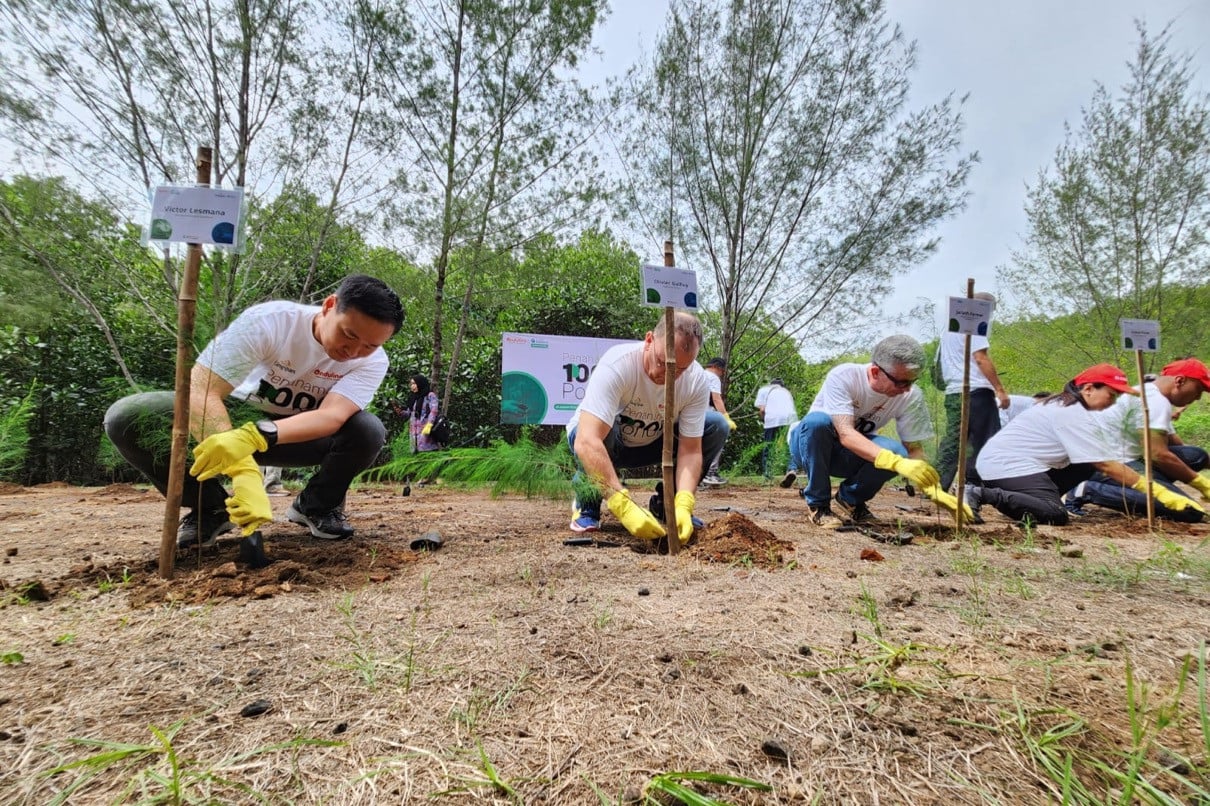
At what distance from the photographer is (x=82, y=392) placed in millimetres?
5430

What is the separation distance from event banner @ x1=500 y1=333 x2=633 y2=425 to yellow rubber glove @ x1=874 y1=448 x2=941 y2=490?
3956mm

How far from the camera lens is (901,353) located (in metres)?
2.71

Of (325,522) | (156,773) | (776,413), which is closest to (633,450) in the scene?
(325,522)

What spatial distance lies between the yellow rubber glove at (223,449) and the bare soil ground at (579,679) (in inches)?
11.9

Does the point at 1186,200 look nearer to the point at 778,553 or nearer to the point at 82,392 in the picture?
the point at 778,553

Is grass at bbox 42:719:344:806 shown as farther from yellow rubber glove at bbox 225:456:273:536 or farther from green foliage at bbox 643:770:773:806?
yellow rubber glove at bbox 225:456:273:536

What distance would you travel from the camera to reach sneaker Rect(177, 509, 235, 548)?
1.94 metres

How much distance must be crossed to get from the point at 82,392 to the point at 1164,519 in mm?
9133

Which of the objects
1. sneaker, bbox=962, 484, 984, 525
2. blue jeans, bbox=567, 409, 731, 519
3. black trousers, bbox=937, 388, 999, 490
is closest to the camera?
blue jeans, bbox=567, 409, 731, 519

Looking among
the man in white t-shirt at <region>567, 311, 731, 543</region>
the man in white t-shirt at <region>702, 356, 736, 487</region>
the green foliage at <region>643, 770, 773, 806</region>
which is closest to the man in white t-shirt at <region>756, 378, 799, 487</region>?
the man in white t-shirt at <region>702, 356, 736, 487</region>

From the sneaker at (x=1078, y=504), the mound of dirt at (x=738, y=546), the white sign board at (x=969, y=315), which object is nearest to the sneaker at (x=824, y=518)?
the mound of dirt at (x=738, y=546)

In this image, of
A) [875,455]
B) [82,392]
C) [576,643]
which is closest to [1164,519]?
[875,455]

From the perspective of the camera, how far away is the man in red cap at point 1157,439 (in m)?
3.08

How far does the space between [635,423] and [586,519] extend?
20.9 inches
